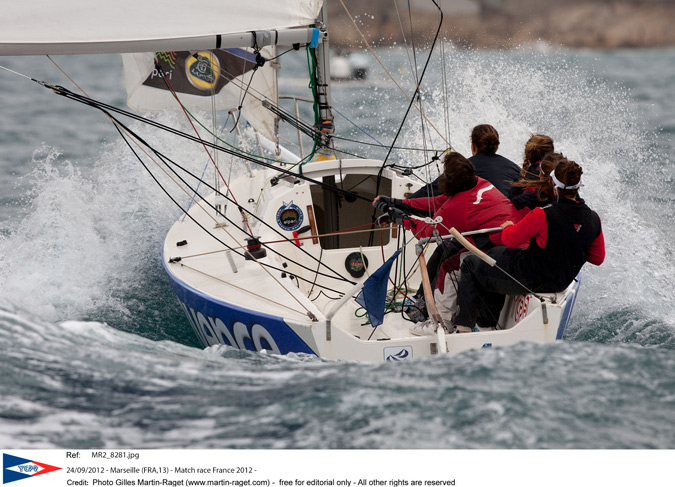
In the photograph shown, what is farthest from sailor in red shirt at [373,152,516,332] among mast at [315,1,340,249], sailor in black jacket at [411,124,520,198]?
mast at [315,1,340,249]

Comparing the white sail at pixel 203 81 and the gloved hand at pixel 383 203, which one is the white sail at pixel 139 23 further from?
the white sail at pixel 203 81

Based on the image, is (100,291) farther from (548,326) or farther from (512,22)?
(512,22)

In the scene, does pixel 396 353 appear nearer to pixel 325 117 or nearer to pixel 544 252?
pixel 544 252

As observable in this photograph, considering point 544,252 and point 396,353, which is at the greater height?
point 544,252

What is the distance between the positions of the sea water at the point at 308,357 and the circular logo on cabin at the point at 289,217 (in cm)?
91

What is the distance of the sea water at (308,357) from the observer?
8.57 ft

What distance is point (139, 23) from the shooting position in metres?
3.98

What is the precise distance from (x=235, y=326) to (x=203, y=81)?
2675 millimetres

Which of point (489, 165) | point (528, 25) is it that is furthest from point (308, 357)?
point (528, 25)

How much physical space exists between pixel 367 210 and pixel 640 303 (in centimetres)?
190

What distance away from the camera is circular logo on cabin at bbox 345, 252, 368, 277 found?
514 cm

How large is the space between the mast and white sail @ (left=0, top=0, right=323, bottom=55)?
0.82 metres
